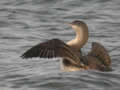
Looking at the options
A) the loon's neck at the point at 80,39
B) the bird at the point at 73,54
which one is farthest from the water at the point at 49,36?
the loon's neck at the point at 80,39

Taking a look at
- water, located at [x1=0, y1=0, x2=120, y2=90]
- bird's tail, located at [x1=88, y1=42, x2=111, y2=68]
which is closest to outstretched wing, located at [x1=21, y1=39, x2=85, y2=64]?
water, located at [x1=0, y1=0, x2=120, y2=90]

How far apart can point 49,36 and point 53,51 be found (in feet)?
16.3

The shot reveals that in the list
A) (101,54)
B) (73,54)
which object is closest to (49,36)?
(101,54)

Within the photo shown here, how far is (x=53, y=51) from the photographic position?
11328mm

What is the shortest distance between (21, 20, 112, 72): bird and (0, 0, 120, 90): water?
0.55ft

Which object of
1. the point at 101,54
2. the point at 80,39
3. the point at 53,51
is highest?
the point at 80,39

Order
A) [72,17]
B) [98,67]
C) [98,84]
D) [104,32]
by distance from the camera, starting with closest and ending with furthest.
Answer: [98,84] → [98,67] → [104,32] → [72,17]

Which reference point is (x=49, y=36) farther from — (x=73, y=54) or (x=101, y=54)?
(x=73, y=54)

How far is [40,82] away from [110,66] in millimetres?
1756

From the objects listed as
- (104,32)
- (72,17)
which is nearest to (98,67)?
(104,32)

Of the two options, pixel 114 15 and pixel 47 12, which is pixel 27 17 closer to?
pixel 47 12

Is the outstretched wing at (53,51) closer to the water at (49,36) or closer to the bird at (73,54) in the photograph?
the bird at (73,54)

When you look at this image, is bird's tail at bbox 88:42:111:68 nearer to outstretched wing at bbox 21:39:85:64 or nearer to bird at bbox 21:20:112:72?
bird at bbox 21:20:112:72

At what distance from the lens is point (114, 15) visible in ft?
59.9
